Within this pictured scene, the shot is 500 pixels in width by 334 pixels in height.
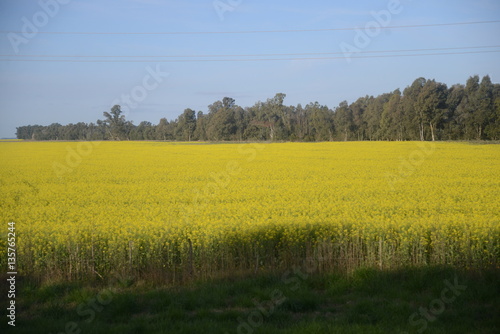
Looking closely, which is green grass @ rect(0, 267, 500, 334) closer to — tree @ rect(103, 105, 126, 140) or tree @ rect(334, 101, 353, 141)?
tree @ rect(103, 105, 126, 140)

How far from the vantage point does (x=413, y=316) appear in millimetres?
5770

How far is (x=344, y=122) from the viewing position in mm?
96250

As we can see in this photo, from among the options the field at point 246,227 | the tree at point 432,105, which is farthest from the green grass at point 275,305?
the tree at point 432,105

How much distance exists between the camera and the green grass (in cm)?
539

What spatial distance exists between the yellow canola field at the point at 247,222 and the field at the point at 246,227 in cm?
3

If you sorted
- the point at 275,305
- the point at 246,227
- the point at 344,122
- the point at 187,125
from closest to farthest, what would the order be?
the point at 275,305, the point at 246,227, the point at 344,122, the point at 187,125

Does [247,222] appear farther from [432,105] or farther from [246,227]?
[432,105]

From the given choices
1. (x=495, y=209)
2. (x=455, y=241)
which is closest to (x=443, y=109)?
(x=495, y=209)

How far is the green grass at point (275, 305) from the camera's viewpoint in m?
5.39

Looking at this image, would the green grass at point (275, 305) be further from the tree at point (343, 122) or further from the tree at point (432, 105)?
the tree at point (343, 122)

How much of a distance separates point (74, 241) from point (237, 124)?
287 ft

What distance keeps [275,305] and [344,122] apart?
93.6 meters

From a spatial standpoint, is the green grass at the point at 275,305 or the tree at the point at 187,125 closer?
the green grass at the point at 275,305

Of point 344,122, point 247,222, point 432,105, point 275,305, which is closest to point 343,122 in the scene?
point 344,122
